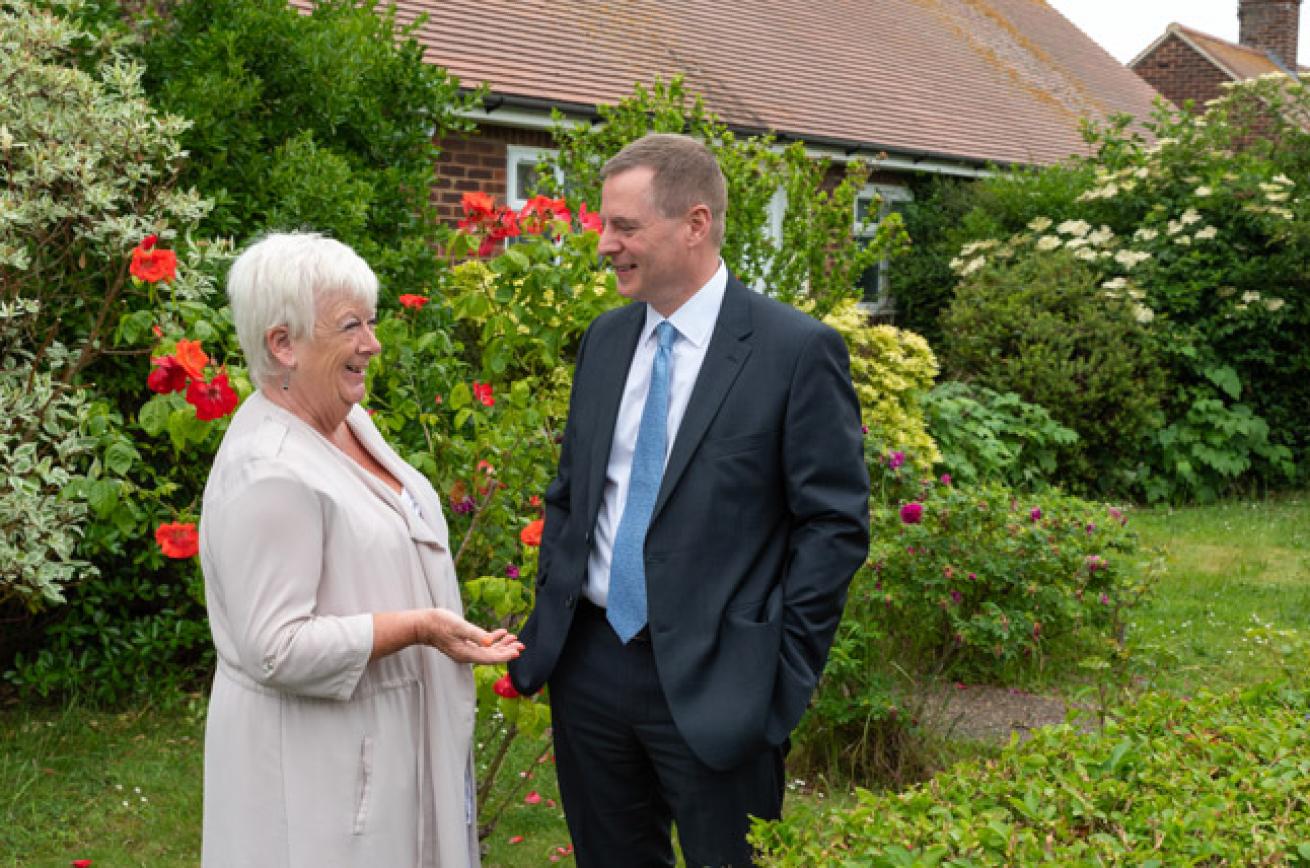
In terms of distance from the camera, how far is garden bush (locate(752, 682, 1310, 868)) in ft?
7.16

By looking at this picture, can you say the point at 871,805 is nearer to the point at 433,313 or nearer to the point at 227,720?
the point at 227,720

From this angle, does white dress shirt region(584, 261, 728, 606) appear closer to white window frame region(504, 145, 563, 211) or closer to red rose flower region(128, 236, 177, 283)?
red rose flower region(128, 236, 177, 283)

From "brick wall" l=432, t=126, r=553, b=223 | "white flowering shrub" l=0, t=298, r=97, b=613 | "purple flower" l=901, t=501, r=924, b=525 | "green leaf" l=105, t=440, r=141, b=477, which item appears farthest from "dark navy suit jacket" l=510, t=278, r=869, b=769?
"brick wall" l=432, t=126, r=553, b=223

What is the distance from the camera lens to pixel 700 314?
297 cm

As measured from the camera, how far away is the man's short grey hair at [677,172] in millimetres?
2863

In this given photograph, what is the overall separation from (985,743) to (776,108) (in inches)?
445

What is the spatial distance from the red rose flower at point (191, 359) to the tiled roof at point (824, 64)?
8188mm

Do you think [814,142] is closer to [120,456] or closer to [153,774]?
[153,774]

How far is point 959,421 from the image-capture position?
426 inches

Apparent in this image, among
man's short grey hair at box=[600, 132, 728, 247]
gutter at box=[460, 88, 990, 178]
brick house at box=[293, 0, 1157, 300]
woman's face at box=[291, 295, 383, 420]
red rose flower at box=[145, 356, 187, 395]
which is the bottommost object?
red rose flower at box=[145, 356, 187, 395]

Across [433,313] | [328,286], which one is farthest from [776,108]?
[328,286]

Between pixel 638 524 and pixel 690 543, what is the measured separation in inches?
5.6

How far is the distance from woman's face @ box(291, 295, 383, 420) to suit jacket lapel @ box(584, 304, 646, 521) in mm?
595

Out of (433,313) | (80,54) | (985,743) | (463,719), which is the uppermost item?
(80,54)
